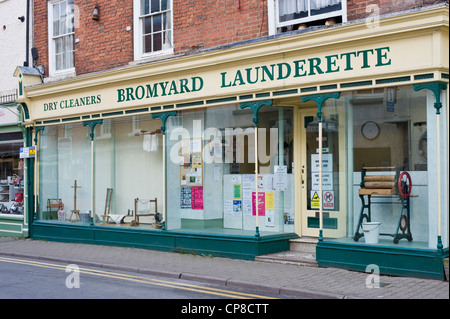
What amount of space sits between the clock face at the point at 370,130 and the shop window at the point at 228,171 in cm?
180

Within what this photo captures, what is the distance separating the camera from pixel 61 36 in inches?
624

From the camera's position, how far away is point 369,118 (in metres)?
10.3

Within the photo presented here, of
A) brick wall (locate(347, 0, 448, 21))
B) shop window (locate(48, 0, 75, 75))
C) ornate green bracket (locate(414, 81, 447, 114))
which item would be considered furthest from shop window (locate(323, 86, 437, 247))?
shop window (locate(48, 0, 75, 75))

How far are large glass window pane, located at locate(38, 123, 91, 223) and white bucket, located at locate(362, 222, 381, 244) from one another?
7.74 meters

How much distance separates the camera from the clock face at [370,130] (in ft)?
33.5

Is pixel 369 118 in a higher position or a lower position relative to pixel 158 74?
lower

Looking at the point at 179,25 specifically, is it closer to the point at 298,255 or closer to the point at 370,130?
the point at 370,130

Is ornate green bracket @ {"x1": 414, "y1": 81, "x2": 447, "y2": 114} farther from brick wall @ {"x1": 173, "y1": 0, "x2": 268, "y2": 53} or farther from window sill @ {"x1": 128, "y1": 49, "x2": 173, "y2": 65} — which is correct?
window sill @ {"x1": 128, "y1": 49, "x2": 173, "y2": 65}

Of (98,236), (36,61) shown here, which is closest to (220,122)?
(98,236)

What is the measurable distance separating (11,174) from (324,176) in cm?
1006

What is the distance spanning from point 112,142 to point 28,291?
647 cm

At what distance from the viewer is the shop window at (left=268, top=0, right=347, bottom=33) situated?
10773 millimetres

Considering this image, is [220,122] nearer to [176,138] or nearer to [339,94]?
[176,138]

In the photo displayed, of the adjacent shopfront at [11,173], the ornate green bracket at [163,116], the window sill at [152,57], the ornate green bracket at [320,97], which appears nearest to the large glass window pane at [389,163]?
the ornate green bracket at [320,97]
